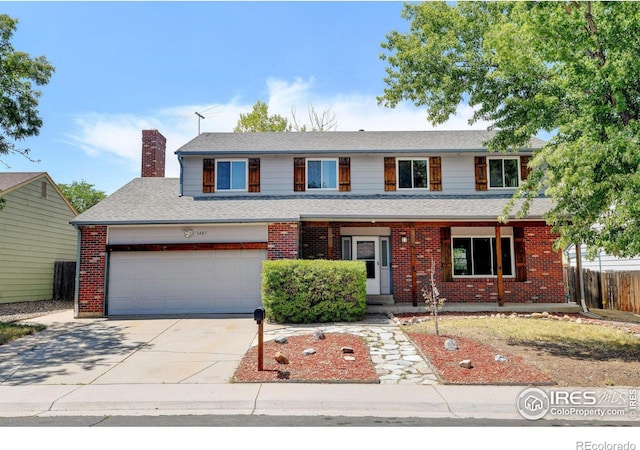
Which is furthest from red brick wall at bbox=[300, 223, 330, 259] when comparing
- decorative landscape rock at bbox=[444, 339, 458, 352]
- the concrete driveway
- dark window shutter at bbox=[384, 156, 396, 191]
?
decorative landscape rock at bbox=[444, 339, 458, 352]

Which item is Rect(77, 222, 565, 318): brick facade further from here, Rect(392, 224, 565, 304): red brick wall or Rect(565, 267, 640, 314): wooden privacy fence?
Rect(565, 267, 640, 314): wooden privacy fence

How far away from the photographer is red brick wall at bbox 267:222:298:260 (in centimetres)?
1358

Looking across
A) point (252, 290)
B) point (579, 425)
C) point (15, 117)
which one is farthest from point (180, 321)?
point (579, 425)

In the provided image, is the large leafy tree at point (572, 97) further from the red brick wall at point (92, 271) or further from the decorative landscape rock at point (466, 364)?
the red brick wall at point (92, 271)

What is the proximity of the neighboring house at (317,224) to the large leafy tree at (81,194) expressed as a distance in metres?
28.0

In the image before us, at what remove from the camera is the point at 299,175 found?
1664 centimetres

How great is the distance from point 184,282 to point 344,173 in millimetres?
6985

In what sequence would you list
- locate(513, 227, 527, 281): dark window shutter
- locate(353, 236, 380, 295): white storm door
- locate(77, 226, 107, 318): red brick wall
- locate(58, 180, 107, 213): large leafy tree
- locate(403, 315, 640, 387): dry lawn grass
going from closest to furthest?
locate(403, 315, 640, 387): dry lawn grass < locate(77, 226, 107, 318): red brick wall < locate(513, 227, 527, 281): dark window shutter < locate(353, 236, 380, 295): white storm door < locate(58, 180, 107, 213): large leafy tree

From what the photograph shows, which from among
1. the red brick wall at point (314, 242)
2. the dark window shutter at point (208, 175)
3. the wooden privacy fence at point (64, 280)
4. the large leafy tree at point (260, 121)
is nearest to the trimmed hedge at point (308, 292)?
the red brick wall at point (314, 242)

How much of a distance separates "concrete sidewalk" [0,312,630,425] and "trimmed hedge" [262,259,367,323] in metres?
2.18

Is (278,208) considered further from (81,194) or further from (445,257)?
(81,194)

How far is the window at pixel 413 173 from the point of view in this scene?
1664 centimetres

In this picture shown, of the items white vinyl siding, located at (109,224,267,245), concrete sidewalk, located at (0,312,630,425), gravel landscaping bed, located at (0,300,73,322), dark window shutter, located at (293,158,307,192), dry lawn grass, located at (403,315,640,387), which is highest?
dark window shutter, located at (293,158,307,192)
